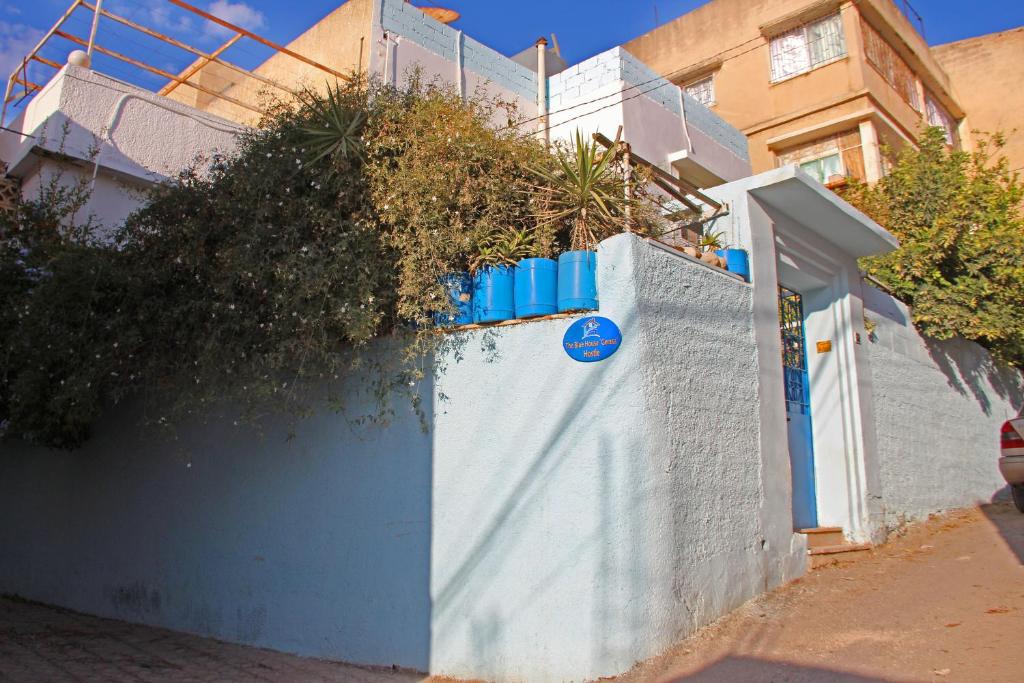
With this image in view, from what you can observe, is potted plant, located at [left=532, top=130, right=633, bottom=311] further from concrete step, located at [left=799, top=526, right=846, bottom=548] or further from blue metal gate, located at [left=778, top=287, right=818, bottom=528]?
concrete step, located at [left=799, top=526, right=846, bottom=548]

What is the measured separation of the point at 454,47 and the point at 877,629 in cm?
910

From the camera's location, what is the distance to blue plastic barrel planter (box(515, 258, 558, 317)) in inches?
207

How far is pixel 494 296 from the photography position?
5465mm

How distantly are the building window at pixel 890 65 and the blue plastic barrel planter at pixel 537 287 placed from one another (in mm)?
13267

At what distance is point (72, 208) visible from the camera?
8.48 m

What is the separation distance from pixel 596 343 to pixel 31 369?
5.09m

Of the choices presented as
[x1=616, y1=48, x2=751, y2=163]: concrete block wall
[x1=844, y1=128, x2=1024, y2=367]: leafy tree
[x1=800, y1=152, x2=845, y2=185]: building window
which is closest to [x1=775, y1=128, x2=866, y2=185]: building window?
[x1=800, y1=152, x2=845, y2=185]: building window

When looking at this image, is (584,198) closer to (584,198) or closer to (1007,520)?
(584,198)

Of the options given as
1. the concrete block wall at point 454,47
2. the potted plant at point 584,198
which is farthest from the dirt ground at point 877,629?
the concrete block wall at point 454,47

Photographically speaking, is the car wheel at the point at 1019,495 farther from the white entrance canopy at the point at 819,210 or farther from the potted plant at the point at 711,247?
the potted plant at the point at 711,247

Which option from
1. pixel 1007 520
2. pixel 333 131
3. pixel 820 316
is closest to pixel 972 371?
pixel 1007 520

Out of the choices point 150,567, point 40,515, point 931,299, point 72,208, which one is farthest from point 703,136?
point 40,515

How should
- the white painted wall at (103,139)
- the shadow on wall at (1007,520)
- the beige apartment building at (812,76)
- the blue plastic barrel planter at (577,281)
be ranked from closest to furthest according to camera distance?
1. the blue plastic barrel planter at (577,281)
2. the shadow on wall at (1007,520)
3. the white painted wall at (103,139)
4. the beige apartment building at (812,76)

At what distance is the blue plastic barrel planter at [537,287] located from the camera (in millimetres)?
5262
